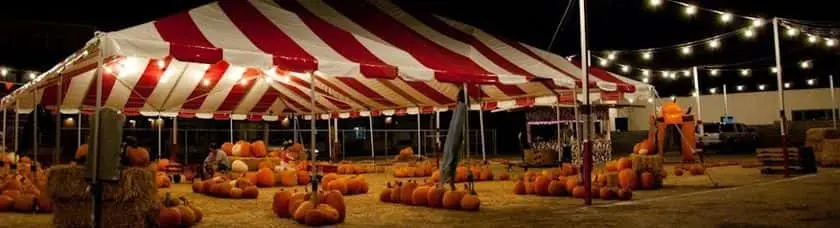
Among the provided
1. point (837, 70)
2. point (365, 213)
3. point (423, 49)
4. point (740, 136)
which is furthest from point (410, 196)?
point (837, 70)

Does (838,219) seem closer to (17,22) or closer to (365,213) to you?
(365,213)

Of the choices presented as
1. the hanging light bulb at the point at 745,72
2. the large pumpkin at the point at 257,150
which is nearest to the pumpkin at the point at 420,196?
the large pumpkin at the point at 257,150

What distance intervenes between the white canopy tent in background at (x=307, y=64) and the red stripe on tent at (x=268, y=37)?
0.5 inches

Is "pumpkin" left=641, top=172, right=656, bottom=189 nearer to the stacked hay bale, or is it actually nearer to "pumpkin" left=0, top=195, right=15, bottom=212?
the stacked hay bale

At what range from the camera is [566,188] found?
8.45 m

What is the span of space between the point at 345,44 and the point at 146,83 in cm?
536

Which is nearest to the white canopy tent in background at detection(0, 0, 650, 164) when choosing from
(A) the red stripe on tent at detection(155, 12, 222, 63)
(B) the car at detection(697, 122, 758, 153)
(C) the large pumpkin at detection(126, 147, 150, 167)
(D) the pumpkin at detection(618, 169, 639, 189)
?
(A) the red stripe on tent at detection(155, 12, 222, 63)

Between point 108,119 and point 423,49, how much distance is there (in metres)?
4.74

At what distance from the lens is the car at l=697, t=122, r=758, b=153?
2523 cm

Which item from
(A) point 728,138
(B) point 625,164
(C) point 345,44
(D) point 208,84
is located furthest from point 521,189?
(A) point 728,138

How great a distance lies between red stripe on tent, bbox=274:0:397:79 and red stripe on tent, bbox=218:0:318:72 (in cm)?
54

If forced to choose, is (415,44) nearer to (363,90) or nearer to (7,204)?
(363,90)

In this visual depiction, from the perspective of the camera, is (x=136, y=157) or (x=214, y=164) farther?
(x=214, y=164)

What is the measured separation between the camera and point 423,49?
8.55 metres
